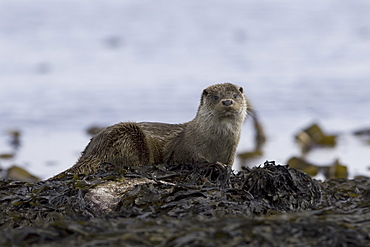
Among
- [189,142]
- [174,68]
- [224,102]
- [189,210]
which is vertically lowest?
[189,210]

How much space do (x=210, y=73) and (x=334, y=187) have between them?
1022cm

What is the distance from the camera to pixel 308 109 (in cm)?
1363

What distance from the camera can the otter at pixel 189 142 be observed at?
593 cm

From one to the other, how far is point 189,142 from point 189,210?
1.70 meters

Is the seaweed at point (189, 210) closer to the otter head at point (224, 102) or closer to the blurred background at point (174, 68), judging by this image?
the otter head at point (224, 102)

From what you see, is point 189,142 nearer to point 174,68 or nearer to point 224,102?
point 224,102

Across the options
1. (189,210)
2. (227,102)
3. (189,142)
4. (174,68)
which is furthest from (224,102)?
(174,68)

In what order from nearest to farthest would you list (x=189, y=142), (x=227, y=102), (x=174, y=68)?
(x=227, y=102)
(x=189, y=142)
(x=174, y=68)

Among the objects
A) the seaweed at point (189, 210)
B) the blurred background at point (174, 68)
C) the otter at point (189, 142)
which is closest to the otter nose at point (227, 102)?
the otter at point (189, 142)

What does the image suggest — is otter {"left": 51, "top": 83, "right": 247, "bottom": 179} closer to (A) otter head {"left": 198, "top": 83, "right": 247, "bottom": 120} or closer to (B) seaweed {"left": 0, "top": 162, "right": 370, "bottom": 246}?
(A) otter head {"left": 198, "top": 83, "right": 247, "bottom": 120}

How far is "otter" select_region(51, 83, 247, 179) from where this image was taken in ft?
19.5

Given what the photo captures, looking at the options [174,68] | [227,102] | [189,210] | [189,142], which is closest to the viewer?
[189,210]

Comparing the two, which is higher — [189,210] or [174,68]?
[174,68]

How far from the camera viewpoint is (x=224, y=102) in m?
5.88
